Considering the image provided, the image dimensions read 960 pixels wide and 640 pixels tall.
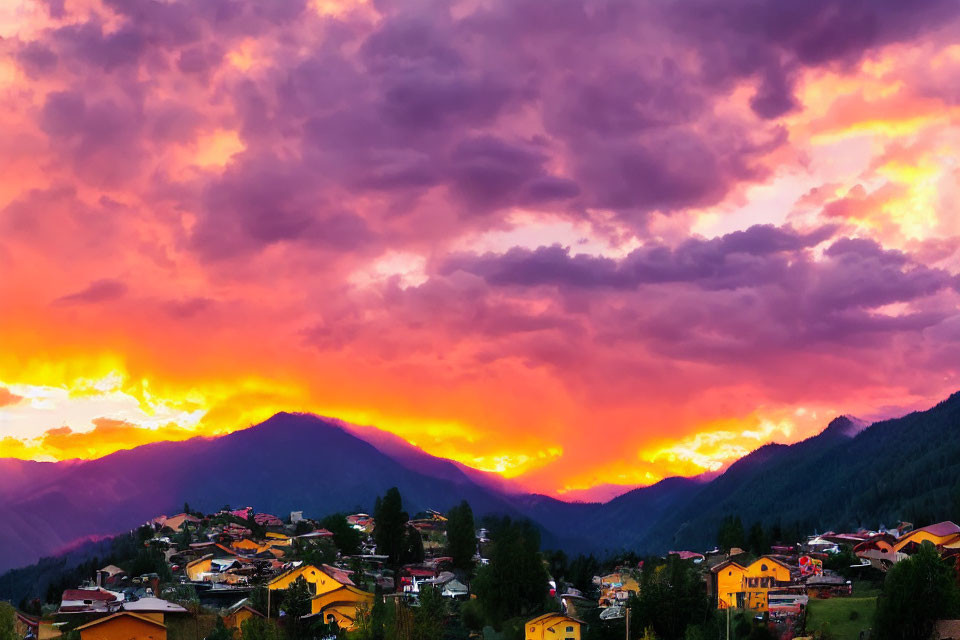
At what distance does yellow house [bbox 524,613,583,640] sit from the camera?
74625 mm

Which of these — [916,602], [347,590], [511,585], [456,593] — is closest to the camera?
[916,602]

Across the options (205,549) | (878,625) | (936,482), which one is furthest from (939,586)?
(936,482)

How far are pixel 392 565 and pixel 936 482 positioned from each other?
127 metres

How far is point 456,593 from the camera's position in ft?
293

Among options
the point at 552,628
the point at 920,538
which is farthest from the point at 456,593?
the point at 920,538

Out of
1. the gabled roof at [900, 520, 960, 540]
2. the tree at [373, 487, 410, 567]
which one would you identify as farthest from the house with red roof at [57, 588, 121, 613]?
the gabled roof at [900, 520, 960, 540]

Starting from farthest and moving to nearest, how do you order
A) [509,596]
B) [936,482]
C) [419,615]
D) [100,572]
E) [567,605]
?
[936,482] → [100,572] → [567,605] → [509,596] → [419,615]

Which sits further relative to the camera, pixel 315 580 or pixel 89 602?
pixel 315 580

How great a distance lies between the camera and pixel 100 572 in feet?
319

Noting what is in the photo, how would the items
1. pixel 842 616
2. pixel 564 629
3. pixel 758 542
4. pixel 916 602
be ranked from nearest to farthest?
pixel 916 602
pixel 842 616
pixel 564 629
pixel 758 542

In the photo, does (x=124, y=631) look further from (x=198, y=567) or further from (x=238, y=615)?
(x=198, y=567)

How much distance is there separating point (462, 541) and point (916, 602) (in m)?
48.9

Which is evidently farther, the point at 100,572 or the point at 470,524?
the point at 470,524

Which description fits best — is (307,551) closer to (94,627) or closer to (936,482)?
(94,627)
